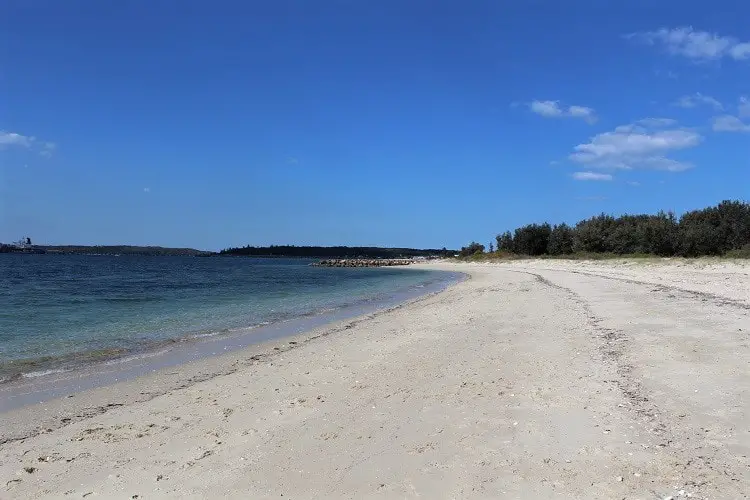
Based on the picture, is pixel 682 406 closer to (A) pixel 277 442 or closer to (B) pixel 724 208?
(A) pixel 277 442

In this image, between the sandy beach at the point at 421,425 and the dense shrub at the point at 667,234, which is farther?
the dense shrub at the point at 667,234

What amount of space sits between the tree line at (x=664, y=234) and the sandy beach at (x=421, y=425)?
4188 cm

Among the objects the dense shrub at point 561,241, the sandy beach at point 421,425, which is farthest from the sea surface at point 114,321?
the dense shrub at point 561,241

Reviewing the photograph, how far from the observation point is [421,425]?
6.20m

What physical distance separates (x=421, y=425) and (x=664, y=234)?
55428 millimetres

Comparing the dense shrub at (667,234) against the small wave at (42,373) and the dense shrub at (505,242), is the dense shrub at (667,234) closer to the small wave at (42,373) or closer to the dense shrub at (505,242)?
the dense shrub at (505,242)

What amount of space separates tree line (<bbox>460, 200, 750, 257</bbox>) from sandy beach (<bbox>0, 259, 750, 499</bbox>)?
4188 centimetres

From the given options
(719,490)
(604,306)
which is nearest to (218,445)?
(719,490)

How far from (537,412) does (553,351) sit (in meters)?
4.14

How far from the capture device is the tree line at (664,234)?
49250 mm

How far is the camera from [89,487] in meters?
4.85

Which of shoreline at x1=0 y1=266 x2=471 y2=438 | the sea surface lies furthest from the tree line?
shoreline at x1=0 y1=266 x2=471 y2=438

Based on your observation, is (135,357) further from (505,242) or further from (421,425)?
(505,242)

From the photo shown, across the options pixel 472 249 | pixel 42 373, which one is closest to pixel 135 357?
pixel 42 373
